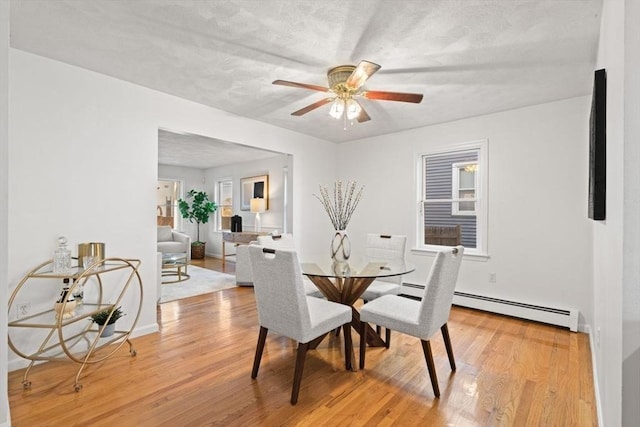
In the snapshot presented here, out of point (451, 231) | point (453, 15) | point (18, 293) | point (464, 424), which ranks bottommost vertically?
point (464, 424)

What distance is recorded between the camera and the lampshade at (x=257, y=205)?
670cm

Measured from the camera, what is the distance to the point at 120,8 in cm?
183

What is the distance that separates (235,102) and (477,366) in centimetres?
344

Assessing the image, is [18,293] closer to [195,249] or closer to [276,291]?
[276,291]

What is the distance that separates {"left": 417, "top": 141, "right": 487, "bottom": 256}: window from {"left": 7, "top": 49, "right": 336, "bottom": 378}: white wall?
10.0ft

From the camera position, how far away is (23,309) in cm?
233

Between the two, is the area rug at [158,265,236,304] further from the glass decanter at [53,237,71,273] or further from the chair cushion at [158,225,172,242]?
the glass decanter at [53,237,71,273]

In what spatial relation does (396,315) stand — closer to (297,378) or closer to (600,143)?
(297,378)

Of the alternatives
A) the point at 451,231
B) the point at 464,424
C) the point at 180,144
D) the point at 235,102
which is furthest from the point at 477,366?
the point at 180,144

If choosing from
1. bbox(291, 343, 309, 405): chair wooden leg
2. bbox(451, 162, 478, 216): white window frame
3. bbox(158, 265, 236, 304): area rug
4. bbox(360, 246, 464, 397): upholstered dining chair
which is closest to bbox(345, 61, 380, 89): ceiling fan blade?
bbox(360, 246, 464, 397): upholstered dining chair

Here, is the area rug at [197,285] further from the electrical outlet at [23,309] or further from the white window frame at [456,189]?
the white window frame at [456,189]

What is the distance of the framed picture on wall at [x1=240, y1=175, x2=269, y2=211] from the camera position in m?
6.82

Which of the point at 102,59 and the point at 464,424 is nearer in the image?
the point at 464,424

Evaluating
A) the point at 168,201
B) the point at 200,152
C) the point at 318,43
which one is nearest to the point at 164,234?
the point at 168,201
